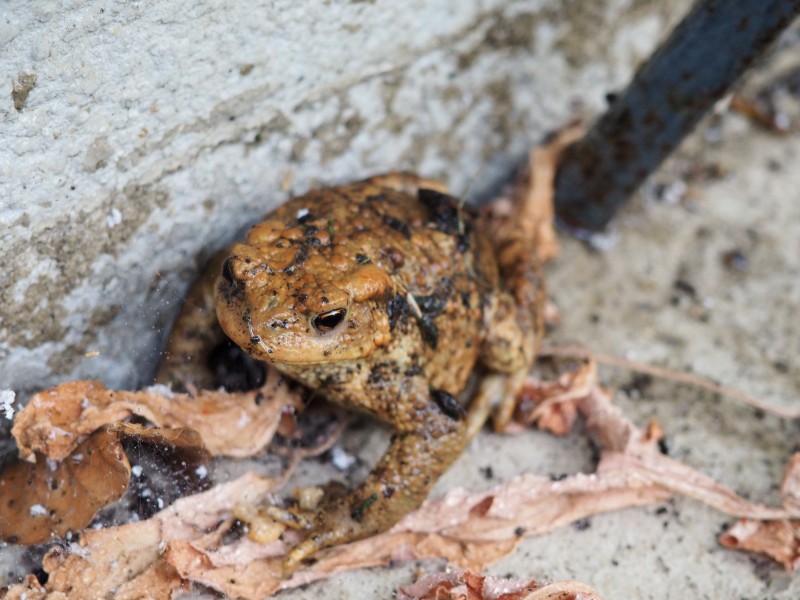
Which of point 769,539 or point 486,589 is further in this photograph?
point 769,539

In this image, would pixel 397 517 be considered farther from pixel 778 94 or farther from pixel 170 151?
pixel 778 94

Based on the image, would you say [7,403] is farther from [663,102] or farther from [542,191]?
[663,102]

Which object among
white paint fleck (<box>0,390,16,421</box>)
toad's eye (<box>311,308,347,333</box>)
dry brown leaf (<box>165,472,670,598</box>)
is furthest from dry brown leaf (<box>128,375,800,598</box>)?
toad's eye (<box>311,308,347,333</box>)

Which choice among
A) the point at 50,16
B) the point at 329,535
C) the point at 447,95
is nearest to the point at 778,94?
the point at 447,95

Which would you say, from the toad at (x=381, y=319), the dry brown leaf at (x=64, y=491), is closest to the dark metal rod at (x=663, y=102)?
the toad at (x=381, y=319)

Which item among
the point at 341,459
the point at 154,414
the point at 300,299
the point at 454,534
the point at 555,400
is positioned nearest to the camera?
the point at 300,299

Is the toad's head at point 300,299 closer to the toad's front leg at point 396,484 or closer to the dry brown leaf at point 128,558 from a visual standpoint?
the toad's front leg at point 396,484

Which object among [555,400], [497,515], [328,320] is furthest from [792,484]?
[328,320]
